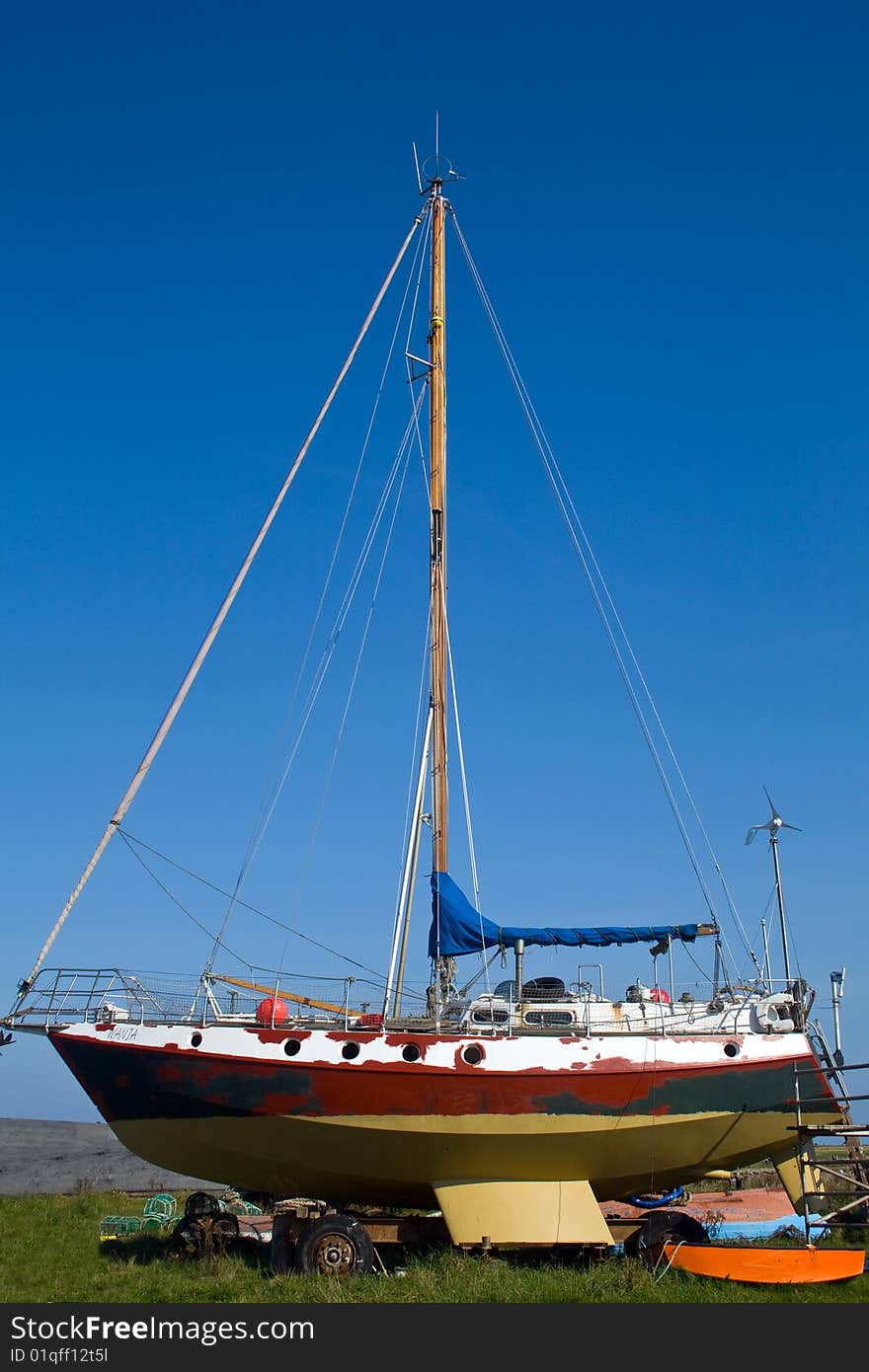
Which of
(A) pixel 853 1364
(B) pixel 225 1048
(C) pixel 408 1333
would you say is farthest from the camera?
(B) pixel 225 1048

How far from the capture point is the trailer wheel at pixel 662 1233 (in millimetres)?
17875

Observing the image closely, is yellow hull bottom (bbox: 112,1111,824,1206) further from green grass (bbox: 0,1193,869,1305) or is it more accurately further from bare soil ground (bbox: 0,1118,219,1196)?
bare soil ground (bbox: 0,1118,219,1196)

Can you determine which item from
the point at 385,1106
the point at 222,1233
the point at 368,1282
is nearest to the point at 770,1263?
the point at 368,1282

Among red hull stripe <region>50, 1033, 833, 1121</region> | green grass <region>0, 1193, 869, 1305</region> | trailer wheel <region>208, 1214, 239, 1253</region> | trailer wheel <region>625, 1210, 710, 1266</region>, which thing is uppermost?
red hull stripe <region>50, 1033, 833, 1121</region>

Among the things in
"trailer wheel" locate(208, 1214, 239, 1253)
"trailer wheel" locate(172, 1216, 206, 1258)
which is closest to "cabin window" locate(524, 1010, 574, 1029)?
"trailer wheel" locate(208, 1214, 239, 1253)

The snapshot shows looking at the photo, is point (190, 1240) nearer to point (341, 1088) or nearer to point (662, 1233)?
point (341, 1088)

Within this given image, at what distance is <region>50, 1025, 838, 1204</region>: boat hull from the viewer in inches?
693

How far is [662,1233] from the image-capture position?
709 inches

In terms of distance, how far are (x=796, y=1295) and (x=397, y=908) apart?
9.56m

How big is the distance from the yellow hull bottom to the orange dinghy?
2.33 m


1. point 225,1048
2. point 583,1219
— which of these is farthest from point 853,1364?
point 225,1048

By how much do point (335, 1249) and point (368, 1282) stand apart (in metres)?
1.59

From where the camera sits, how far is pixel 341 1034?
18.0 meters

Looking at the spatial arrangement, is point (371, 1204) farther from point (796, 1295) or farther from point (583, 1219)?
point (796, 1295)
